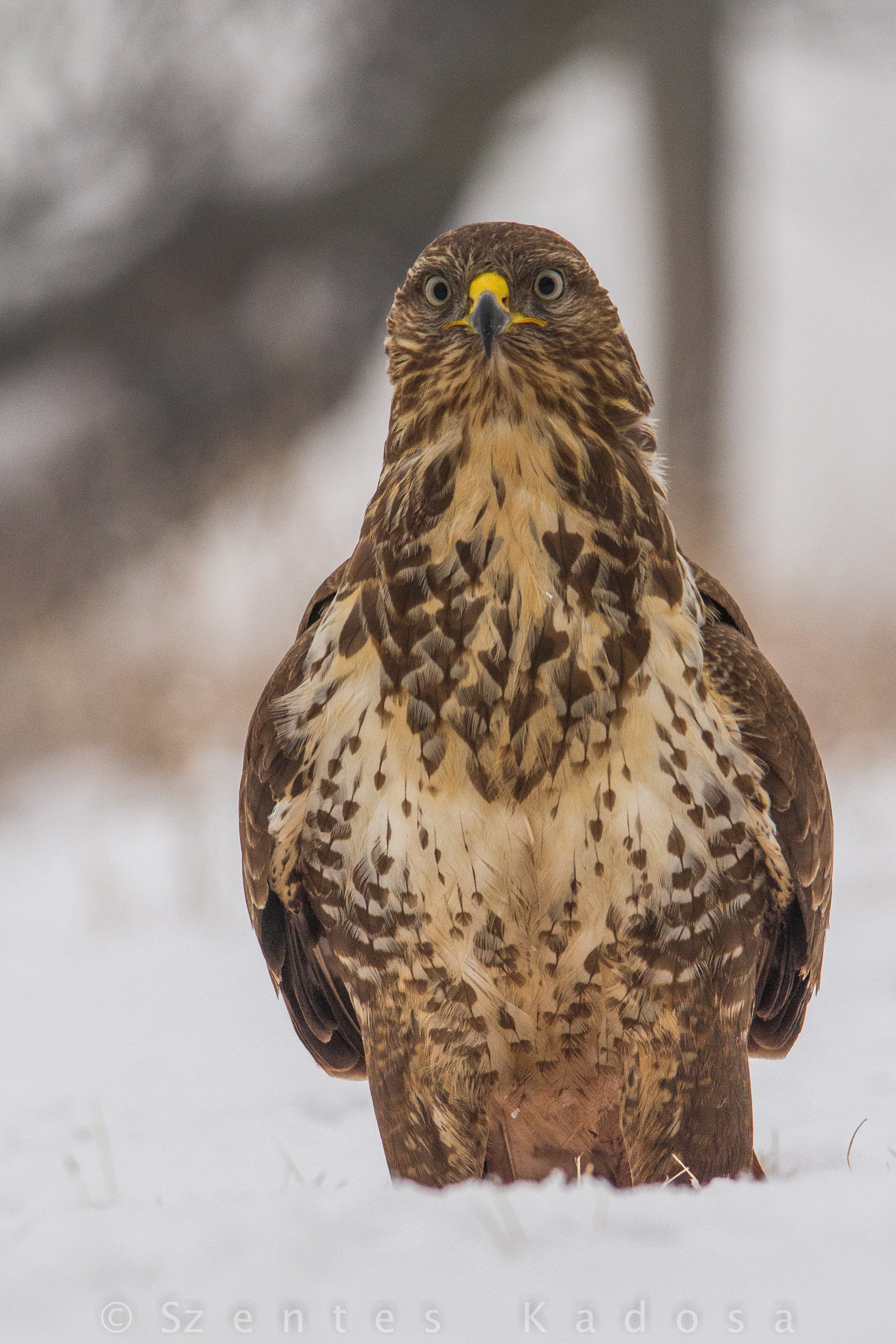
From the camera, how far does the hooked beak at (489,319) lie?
2.50m

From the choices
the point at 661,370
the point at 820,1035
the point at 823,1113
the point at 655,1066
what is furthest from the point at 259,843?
the point at 661,370

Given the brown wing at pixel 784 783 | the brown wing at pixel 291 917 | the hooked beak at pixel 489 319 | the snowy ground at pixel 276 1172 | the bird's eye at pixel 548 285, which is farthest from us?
the brown wing at pixel 291 917

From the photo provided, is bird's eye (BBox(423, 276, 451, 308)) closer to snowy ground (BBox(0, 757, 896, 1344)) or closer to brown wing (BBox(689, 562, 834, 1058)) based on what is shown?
brown wing (BBox(689, 562, 834, 1058))

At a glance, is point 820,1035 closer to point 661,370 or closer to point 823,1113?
point 823,1113

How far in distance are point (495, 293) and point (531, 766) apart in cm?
89

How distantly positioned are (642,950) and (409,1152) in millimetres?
673

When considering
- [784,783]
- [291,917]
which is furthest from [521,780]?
[291,917]

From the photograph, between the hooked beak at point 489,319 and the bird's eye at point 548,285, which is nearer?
the hooked beak at point 489,319

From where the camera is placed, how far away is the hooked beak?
8.20 feet

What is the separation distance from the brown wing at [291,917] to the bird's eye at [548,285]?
730mm

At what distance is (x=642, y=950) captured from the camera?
2.59 meters

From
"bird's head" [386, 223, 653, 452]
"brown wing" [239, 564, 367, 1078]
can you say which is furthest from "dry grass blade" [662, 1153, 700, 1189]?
"bird's head" [386, 223, 653, 452]

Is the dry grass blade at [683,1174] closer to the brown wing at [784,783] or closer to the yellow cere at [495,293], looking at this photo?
the brown wing at [784,783]

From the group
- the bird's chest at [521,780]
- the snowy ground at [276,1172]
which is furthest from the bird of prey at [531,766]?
the snowy ground at [276,1172]
